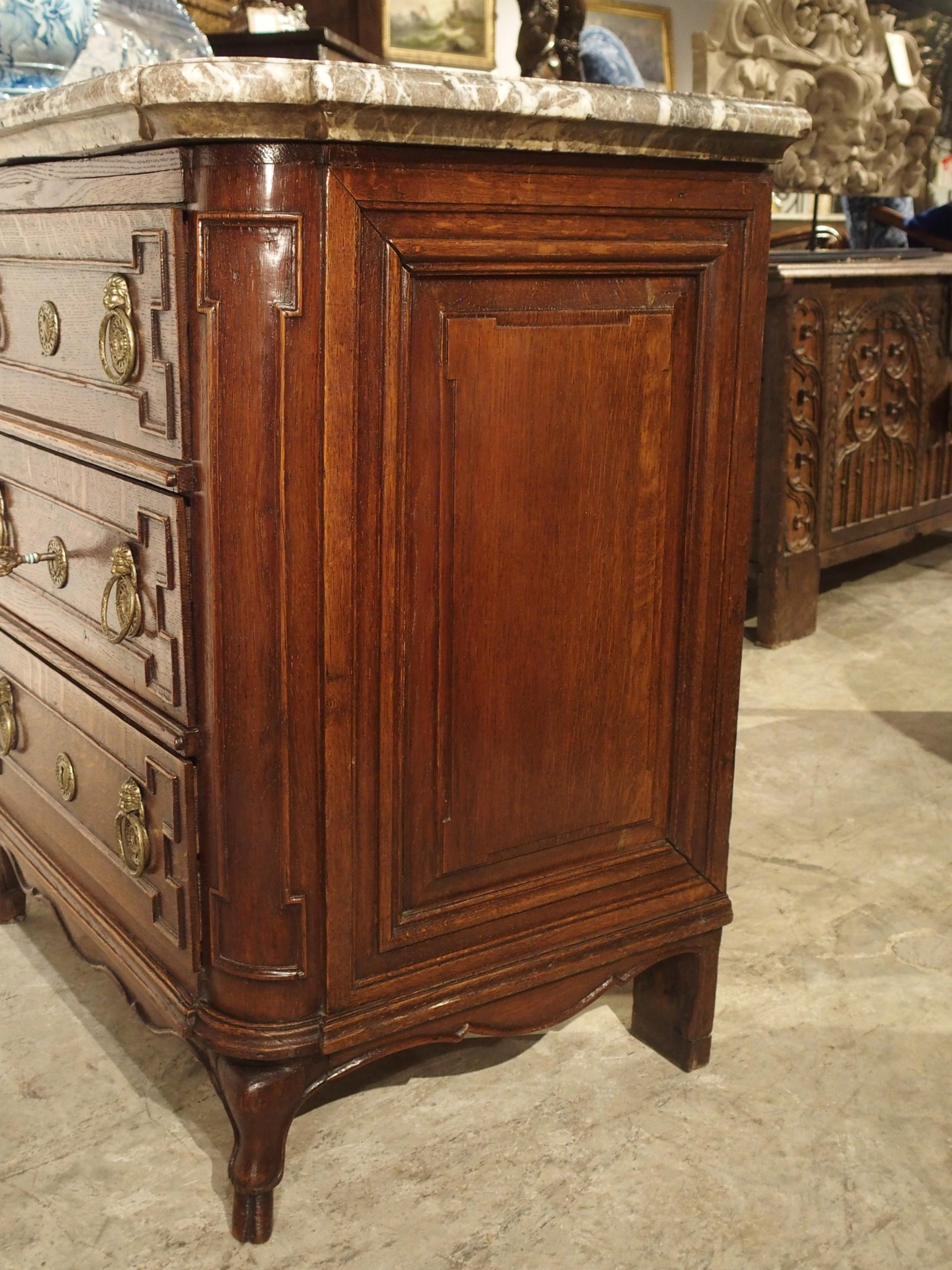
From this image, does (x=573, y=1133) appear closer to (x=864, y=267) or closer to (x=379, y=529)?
(x=379, y=529)

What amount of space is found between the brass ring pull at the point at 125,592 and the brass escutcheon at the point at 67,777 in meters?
0.29

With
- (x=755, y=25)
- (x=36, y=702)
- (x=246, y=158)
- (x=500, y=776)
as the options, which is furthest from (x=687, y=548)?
(x=755, y=25)

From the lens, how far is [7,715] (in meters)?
1.83

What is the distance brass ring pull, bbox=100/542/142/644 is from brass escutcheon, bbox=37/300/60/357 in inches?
10.2

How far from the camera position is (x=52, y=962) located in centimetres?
195

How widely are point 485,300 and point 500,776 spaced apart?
19.7 inches

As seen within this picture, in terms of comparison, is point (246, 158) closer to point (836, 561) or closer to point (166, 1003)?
point (166, 1003)

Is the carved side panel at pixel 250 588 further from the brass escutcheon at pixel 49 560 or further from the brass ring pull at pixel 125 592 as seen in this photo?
the brass escutcheon at pixel 49 560

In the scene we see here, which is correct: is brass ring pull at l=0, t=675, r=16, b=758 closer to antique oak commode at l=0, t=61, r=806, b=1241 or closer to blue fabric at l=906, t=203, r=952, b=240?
antique oak commode at l=0, t=61, r=806, b=1241

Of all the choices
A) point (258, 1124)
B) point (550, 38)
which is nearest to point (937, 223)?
point (550, 38)

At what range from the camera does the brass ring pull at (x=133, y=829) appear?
56.7 inches

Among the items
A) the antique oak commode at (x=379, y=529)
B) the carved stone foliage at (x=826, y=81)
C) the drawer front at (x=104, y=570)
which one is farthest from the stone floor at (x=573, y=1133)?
the carved stone foliage at (x=826, y=81)

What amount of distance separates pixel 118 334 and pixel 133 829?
1.74 feet

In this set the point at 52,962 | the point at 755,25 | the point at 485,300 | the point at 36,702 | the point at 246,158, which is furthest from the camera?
the point at 755,25
